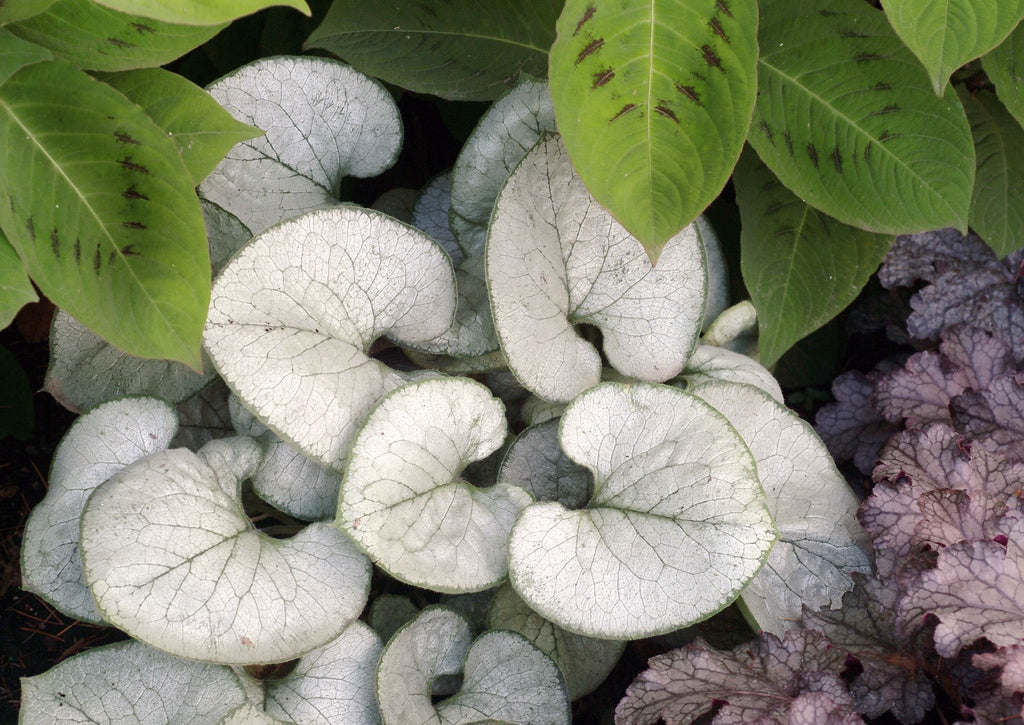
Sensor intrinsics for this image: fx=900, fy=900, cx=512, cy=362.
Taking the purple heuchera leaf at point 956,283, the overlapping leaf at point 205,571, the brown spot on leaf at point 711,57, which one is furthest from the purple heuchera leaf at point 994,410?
the overlapping leaf at point 205,571

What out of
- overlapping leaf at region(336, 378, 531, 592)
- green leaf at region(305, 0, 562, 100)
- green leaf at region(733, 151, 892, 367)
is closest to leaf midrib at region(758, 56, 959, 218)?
green leaf at region(733, 151, 892, 367)

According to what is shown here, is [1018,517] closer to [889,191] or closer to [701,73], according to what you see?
[889,191]

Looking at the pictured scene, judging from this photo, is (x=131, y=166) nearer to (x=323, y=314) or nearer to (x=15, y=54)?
(x=15, y=54)

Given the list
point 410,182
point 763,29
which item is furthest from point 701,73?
point 410,182

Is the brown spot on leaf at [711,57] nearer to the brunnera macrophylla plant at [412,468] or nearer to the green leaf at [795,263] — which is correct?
the brunnera macrophylla plant at [412,468]

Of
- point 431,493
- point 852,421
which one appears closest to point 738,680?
point 431,493

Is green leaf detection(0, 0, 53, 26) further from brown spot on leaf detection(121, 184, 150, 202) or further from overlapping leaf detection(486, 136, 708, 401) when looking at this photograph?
overlapping leaf detection(486, 136, 708, 401)

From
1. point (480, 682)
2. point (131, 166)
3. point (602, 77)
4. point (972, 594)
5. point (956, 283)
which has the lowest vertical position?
point (480, 682)
